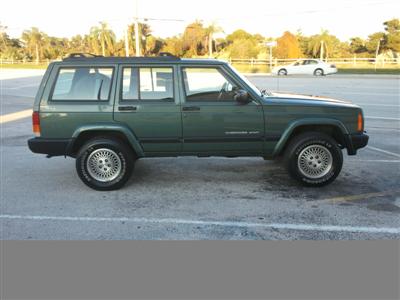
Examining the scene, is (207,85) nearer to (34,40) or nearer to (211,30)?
(211,30)

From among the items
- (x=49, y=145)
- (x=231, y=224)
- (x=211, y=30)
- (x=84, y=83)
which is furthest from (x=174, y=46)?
(x=231, y=224)

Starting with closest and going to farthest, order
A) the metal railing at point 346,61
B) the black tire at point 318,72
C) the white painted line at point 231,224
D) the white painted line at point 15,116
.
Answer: the white painted line at point 231,224
the white painted line at point 15,116
the black tire at point 318,72
the metal railing at point 346,61

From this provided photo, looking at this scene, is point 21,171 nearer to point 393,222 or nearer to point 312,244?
point 312,244

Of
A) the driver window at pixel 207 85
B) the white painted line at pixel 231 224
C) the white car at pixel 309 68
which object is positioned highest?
the white car at pixel 309 68

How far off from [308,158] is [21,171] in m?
4.68

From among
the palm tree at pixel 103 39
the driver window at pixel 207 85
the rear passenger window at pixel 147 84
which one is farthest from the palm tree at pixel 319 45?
the rear passenger window at pixel 147 84

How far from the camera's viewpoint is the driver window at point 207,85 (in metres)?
5.39

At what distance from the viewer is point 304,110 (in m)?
5.40

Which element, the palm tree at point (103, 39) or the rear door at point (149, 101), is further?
the palm tree at point (103, 39)

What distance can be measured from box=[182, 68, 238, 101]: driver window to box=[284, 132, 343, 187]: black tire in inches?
45.1

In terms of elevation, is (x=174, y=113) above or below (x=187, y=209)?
above

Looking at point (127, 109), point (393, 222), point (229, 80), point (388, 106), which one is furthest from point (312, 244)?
point (388, 106)

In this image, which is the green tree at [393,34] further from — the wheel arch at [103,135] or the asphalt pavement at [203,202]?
the wheel arch at [103,135]

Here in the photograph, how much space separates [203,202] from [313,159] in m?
1.73
